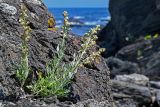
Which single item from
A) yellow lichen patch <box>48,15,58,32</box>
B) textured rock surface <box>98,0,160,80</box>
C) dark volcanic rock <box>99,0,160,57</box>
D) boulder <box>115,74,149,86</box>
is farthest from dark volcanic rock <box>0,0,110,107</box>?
dark volcanic rock <box>99,0,160,57</box>

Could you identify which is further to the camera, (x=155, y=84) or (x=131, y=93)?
(x=155, y=84)

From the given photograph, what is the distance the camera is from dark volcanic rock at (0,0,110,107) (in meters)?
4.83

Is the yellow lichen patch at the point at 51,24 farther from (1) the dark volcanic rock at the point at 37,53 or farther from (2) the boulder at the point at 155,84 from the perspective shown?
(2) the boulder at the point at 155,84

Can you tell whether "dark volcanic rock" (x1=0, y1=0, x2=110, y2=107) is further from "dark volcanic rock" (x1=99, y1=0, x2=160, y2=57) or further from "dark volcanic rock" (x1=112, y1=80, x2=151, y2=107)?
"dark volcanic rock" (x1=99, y1=0, x2=160, y2=57)

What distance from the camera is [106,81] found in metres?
5.46

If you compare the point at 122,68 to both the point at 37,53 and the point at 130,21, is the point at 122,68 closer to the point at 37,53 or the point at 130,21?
the point at 130,21

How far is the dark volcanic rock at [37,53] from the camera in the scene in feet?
15.9

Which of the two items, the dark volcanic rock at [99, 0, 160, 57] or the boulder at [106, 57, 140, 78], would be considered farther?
the dark volcanic rock at [99, 0, 160, 57]

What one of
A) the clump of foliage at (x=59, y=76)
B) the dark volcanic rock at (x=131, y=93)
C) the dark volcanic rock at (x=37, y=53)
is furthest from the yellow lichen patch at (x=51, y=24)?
the dark volcanic rock at (x=131, y=93)

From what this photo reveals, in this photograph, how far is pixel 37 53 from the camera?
16.9 ft

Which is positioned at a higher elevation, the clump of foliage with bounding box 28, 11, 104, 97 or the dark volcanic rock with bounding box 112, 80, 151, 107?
the dark volcanic rock with bounding box 112, 80, 151, 107

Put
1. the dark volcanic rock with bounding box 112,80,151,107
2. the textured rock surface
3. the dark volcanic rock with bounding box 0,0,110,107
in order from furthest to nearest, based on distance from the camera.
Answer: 1. the textured rock surface
2. the dark volcanic rock with bounding box 112,80,151,107
3. the dark volcanic rock with bounding box 0,0,110,107

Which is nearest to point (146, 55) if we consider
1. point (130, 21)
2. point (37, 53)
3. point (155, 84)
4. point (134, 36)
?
point (155, 84)

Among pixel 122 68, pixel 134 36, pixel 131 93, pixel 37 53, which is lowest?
pixel 37 53
